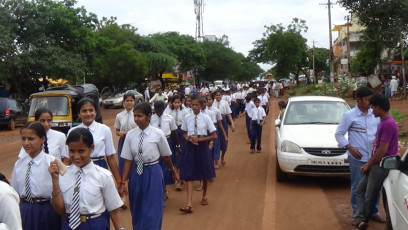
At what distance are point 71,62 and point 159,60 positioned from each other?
60.5 ft

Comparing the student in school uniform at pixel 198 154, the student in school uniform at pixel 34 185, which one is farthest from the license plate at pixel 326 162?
the student in school uniform at pixel 34 185

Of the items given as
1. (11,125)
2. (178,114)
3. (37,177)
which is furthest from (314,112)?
(11,125)

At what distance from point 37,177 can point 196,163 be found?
411 cm

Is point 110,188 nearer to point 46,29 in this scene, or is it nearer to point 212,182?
point 212,182

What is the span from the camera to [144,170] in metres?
5.59

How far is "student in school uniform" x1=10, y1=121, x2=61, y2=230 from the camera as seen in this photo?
4.02 m

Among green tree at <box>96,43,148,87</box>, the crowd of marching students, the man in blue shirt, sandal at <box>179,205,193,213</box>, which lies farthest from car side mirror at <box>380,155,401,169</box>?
green tree at <box>96,43,148,87</box>

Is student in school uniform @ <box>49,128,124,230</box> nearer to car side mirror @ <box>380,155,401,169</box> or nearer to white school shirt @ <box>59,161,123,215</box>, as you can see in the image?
white school shirt @ <box>59,161,123,215</box>

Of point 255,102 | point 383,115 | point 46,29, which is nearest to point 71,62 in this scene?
point 46,29

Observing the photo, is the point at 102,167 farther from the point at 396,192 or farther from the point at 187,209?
the point at 396,192

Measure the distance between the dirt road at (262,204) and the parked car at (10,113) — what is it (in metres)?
11.7

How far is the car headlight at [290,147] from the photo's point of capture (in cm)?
900

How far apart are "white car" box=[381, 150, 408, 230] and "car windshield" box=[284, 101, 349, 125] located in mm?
4645

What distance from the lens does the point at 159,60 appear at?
46375 millimetres
